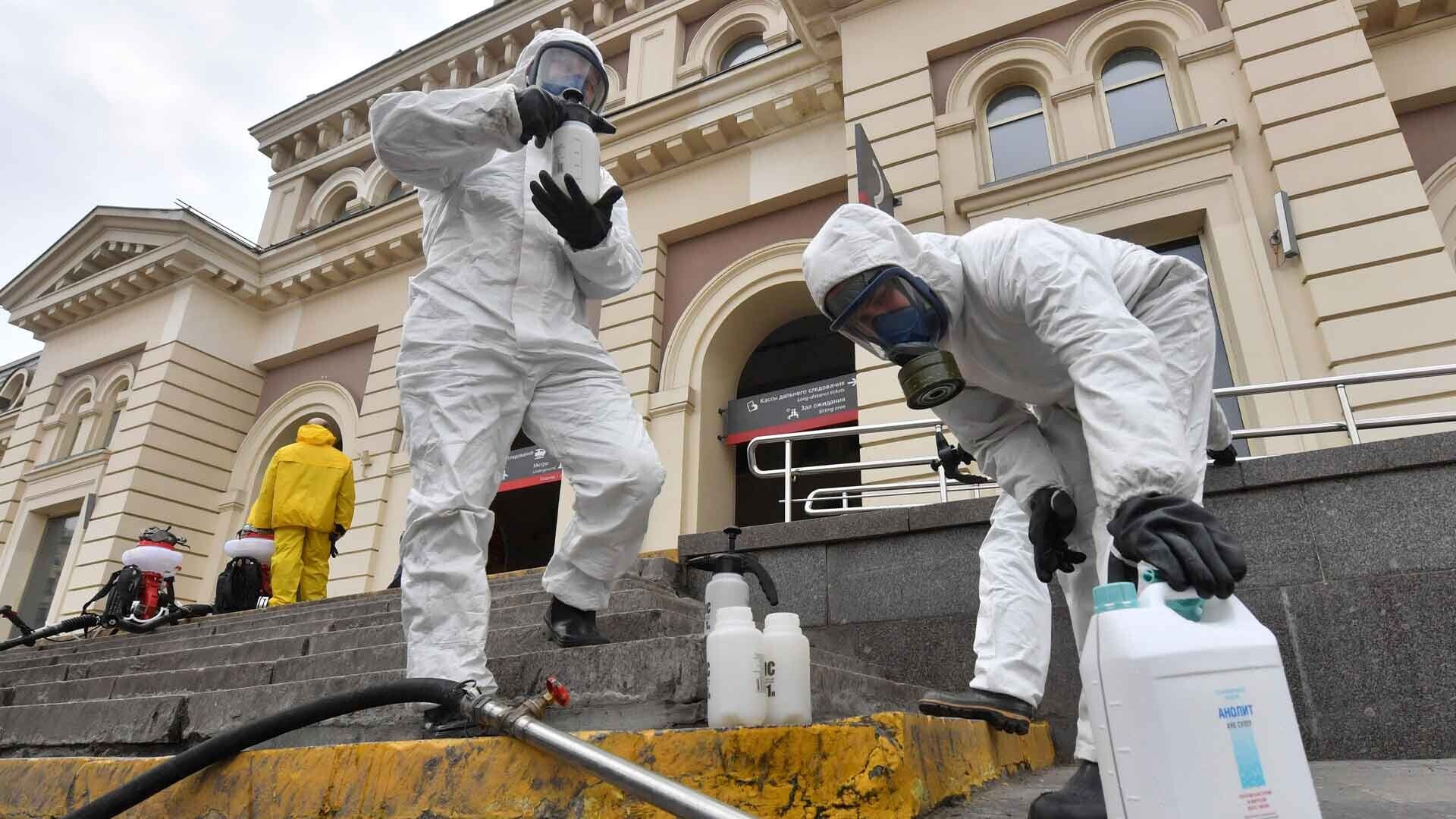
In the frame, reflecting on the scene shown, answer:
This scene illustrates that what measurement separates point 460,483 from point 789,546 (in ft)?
9.24

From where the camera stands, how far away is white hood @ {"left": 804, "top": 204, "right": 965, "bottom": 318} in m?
2.24

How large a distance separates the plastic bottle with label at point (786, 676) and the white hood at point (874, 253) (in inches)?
37.6

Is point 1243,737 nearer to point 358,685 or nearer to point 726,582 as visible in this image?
point 726,582

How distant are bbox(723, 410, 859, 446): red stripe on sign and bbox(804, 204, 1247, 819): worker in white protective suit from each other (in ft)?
22.2

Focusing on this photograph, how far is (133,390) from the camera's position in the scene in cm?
1427

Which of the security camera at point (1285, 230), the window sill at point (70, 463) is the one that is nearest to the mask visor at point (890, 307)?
the security camera at point (1285, 230)

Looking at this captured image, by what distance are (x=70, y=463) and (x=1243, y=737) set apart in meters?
18.3

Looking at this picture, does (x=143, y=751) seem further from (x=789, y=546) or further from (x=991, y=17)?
(x=991, y=17)

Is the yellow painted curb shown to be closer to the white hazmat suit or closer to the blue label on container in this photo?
the white hazmat suit

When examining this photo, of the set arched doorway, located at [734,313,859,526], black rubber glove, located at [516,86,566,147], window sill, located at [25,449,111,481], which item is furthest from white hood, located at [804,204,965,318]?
window sill, located at [25,449,111,481]

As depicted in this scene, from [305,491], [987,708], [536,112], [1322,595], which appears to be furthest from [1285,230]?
[305,491]

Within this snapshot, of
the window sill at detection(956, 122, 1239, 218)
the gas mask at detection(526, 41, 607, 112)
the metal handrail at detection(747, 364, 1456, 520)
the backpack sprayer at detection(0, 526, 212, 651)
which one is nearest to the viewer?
the gas mask at detection(526, 41, 607, 112)

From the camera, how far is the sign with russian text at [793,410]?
9.60 meters

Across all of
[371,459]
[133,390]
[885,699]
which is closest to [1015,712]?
[885,699]
